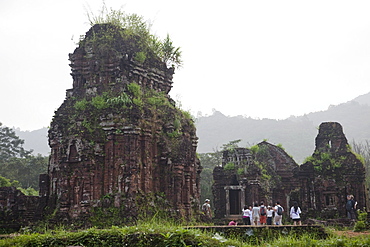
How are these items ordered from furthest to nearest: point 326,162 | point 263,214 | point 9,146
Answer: point 9,146 → point 326,162 → point 263,214

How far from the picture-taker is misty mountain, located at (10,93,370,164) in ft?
319

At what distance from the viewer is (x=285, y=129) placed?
10500 centimetres

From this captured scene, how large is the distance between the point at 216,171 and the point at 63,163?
12.2 m

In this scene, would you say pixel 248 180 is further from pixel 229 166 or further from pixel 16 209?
pixel 16 209

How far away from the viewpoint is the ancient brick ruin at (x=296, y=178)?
21.8 metres

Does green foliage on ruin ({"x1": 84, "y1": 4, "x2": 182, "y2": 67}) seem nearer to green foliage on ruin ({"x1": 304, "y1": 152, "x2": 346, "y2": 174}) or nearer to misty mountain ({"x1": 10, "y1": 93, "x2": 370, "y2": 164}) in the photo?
green foliage on ruin ({"x1": 304, "y1": 152, "x2": 346, "y2": 174})

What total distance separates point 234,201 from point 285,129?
83289 mm

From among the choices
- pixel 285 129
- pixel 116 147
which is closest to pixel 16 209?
pixel 116 147

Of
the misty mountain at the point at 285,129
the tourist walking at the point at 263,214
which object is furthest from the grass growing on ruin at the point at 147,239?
the misty mountain at the point at 285,129

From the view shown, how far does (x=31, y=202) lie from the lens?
1372 cm

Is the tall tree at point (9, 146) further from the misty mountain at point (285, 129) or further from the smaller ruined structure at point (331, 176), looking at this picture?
the misty mountain at point (285, 129)

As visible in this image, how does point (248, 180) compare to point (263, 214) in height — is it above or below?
above

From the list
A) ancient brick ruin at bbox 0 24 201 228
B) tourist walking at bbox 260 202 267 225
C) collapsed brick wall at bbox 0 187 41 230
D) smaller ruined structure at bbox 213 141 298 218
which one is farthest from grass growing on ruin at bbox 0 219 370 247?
smaller ruined structure at bbox 213 141 298 218

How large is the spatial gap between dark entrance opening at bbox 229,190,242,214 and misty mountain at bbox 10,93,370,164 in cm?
6740
